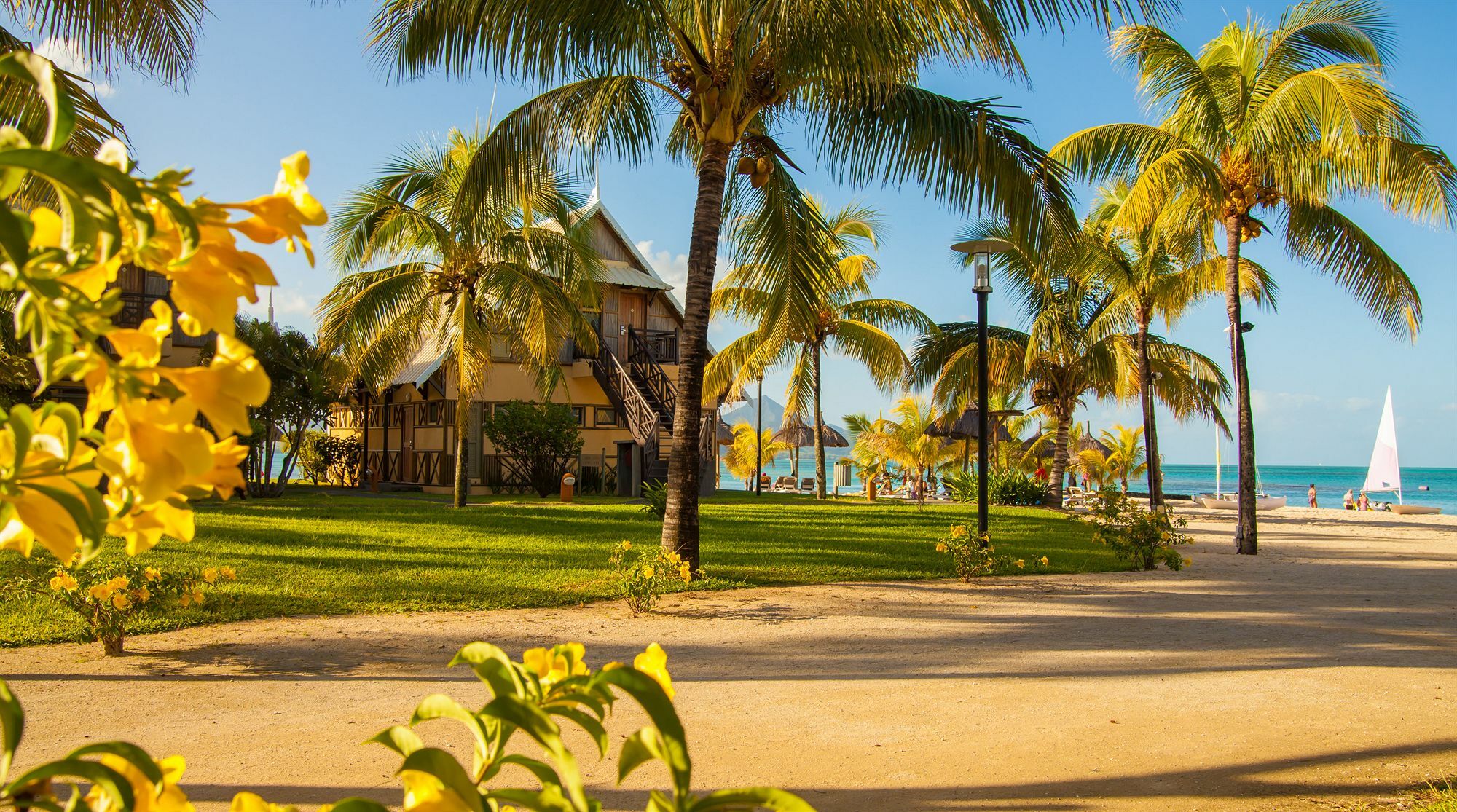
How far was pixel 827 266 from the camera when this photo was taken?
11.3 metres

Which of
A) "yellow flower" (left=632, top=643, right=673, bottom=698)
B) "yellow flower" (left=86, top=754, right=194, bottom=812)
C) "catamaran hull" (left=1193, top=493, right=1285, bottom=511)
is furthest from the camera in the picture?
"catamaran hull" (left=1193, top=493, right=1285, bottom=511)

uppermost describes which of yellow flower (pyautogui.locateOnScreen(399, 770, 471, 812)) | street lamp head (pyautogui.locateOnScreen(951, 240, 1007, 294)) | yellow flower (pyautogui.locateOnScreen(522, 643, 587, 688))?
street lamp head (pyautogui.locateOnScreen(951, 240, 1007, 294))

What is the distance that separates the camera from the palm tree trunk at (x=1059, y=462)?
968 inches

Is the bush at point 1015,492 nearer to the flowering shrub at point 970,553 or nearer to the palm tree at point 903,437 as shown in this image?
the palm tree at point 903,437

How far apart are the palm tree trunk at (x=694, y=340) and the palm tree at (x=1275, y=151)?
6.72m

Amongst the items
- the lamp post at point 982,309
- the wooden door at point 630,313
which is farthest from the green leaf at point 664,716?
the wooden door at point 630,313

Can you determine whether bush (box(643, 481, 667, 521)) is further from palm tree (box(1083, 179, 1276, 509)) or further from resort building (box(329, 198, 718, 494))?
palm tree (box(1083, 179, 1276, 509))

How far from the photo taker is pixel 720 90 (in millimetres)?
9336

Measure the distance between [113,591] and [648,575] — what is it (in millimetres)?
3548

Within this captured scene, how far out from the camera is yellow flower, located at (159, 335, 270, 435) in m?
0.61

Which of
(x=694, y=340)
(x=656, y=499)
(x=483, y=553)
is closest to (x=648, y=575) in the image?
(x=694, y=340)

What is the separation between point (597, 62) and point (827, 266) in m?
3.53

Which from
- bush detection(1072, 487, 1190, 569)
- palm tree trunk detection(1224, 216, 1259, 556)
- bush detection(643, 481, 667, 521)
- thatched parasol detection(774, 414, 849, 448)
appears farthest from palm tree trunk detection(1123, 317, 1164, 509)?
thatched parasol detection(774, 414, 849, 448)

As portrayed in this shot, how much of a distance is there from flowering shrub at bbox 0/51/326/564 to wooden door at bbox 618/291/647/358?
24629 mm
